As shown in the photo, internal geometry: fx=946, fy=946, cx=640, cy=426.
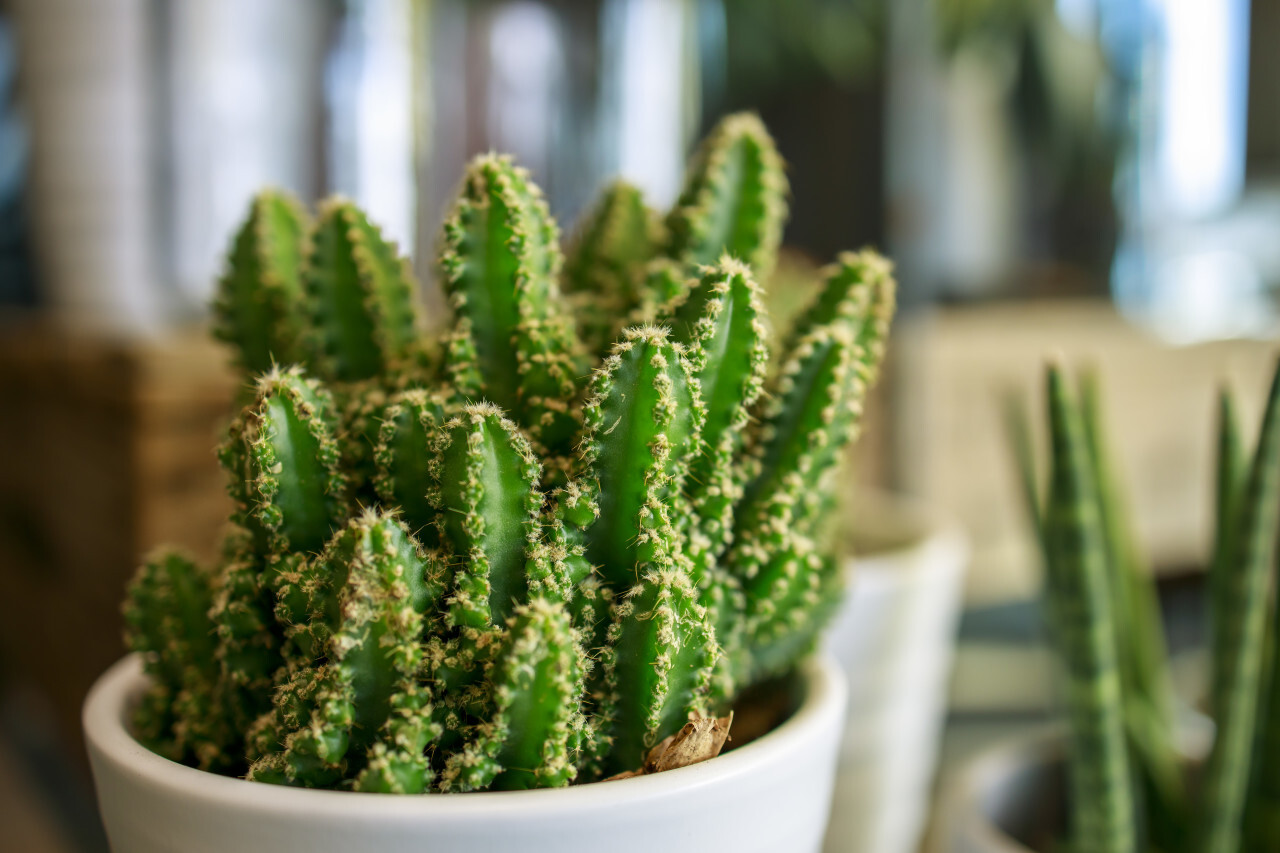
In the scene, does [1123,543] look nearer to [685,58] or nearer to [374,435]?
[374,435]

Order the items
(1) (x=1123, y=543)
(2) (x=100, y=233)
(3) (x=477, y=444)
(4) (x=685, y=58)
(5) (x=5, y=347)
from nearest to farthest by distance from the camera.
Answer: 1. (3) (x=477, y=444)
2. (1) (x=1123, y=543)
3. (5) (x=5, y=347)
4. (2) (x=100, y=233)
5. (4) (x=685, y=58)

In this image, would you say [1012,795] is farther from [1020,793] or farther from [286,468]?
[286,468]

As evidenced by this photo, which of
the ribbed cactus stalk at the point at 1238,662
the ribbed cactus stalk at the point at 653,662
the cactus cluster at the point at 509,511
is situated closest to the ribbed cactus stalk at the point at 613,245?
the cactus cluster at the point at 509,511

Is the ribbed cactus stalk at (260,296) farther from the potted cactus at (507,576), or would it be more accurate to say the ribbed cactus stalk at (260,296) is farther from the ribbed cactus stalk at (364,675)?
the ribbed cactus stalk at (364,675)

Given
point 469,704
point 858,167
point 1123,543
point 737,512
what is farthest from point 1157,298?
point 469,704

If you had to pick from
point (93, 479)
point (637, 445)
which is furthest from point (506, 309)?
point (93, 479)

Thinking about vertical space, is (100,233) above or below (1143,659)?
above

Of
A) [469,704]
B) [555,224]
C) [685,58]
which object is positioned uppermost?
[685,58]
